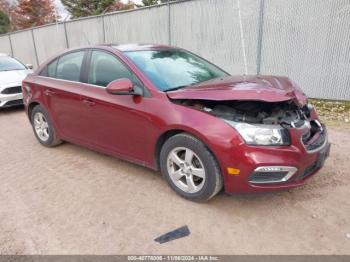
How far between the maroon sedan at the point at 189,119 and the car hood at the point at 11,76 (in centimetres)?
398

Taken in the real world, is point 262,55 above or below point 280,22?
below

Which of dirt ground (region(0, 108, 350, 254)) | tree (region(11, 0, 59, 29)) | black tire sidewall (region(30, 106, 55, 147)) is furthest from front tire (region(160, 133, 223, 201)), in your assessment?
tree (region(11, 0, 59, 29))

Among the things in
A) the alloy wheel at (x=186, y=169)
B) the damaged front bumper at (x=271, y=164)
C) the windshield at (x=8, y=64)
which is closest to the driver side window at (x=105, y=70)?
the alloy wheel at (x=186, y=169)

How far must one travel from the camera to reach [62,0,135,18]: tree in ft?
93.6

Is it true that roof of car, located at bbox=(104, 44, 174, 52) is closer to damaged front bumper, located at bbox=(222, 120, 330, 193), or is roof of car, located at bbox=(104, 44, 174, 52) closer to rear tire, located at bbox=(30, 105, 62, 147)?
rear tire, located at bbox=(30, 105, 62, 147)

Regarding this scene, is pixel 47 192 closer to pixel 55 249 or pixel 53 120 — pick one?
pixel 55 249

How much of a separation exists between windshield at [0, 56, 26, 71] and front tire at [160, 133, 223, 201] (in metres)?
6.96

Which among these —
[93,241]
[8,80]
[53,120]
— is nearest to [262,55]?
[53,120]

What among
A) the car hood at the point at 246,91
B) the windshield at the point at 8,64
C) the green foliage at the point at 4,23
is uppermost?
the green foliage at the point at 4,23

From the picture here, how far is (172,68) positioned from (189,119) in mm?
1017

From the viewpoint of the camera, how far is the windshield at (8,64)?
8823 mm

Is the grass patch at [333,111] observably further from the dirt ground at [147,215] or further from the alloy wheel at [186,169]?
the alloy wheel at [186,169]

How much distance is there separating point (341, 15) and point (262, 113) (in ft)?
16.2

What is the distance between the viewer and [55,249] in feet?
9.27
